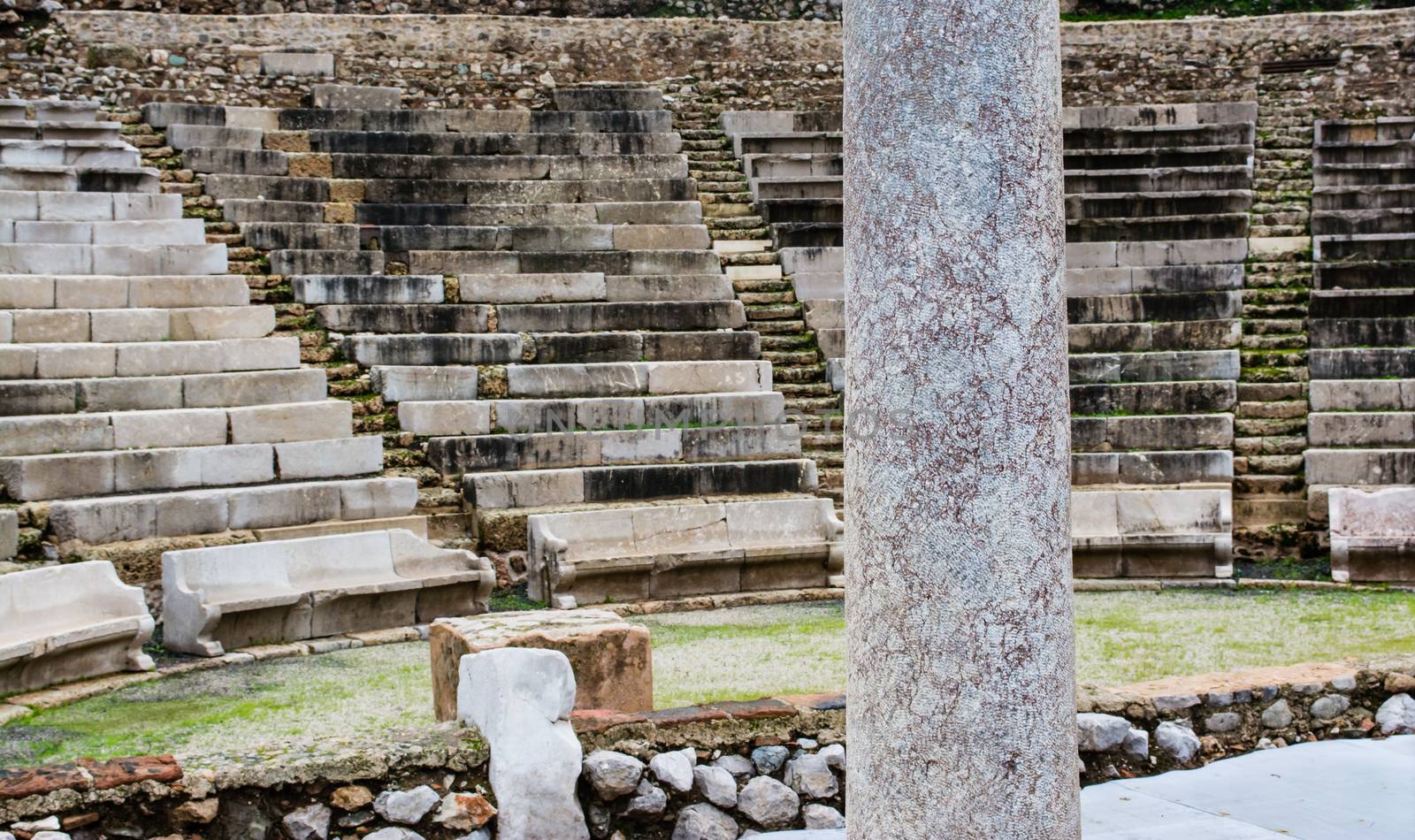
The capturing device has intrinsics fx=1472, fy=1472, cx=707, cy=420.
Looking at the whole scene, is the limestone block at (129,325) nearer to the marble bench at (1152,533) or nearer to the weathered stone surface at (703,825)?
the marble bench at (1152,533)

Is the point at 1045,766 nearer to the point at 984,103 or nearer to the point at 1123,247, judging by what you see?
the point at 984,103

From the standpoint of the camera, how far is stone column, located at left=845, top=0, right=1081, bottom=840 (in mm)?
2188

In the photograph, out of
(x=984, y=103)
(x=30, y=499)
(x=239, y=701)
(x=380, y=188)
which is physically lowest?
(x=239, y=701)

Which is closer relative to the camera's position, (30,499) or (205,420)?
(30,499)

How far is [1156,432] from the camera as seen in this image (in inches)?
384

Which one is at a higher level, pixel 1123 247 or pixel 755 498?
pixel 1123 247

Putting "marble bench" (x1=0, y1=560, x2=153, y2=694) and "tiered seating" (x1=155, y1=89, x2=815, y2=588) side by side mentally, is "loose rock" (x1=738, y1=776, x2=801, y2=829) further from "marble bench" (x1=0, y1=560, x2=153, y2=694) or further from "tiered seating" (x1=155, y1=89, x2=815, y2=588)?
"tiered seating" (x1=155, y1=89, x2=815, y2=588)

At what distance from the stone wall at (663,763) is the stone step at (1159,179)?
8082mm

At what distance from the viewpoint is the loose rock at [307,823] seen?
355 cm

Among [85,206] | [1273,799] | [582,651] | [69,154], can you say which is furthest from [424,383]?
[1273,799]

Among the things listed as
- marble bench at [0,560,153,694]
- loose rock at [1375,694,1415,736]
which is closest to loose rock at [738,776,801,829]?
loose rock at [1375,694,1415,736]

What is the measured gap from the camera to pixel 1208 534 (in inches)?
342

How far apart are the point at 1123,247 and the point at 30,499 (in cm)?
803

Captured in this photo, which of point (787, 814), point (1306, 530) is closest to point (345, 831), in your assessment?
point (787, 814)
